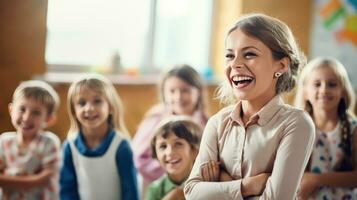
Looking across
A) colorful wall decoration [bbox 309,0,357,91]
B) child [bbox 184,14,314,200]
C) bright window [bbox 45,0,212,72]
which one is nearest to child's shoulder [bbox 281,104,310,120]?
child [bbox 184,14,314,200]

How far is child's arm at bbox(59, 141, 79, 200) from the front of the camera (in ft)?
4.49

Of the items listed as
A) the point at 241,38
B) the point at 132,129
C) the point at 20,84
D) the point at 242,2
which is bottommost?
the point at 132,129

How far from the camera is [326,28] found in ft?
7.83

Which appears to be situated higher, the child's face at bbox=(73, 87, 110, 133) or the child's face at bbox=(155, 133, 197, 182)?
the child's face at bbox=(73, 87, 110, 133)

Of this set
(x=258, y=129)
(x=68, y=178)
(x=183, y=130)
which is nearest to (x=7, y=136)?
(x=68, y=178)

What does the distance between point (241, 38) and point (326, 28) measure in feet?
5.14

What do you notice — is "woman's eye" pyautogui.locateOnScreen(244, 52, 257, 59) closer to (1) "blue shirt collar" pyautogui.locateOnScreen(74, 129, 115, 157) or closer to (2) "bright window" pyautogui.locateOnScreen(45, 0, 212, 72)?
(1) "blue shirt collar" pyautogui.locateOnScreen(74, 129, 115, 157)

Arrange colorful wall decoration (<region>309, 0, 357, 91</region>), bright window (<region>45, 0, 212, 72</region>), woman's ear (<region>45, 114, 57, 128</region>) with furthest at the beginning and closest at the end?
colorful wall decoration (<region>309, 0, 357, 91</region>), bright window (<region>45, 0, 212, 72</region>), woman's ear (<region>45, 114, 57, 128</region>)

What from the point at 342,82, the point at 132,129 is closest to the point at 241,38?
the point at 342,82

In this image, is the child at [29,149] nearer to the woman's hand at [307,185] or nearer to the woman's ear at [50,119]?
the woman's ear at [50,119]

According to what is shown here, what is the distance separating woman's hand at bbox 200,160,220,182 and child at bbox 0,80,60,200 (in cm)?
50

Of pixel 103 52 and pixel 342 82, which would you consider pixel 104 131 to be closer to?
pixel 342 82

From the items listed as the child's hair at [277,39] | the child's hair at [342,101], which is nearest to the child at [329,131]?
the child's hair at [342,101]

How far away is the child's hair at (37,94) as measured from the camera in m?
1.29
